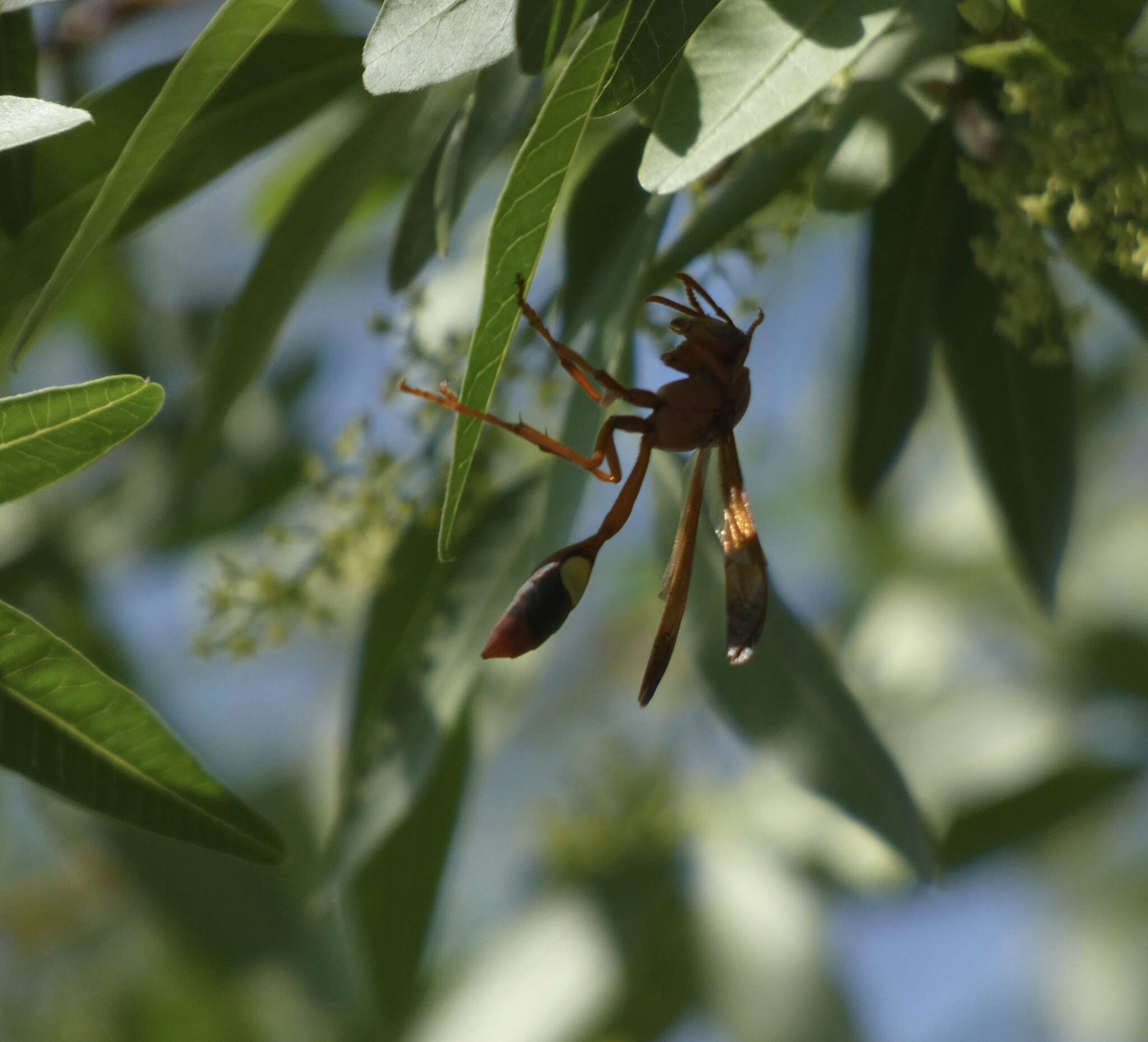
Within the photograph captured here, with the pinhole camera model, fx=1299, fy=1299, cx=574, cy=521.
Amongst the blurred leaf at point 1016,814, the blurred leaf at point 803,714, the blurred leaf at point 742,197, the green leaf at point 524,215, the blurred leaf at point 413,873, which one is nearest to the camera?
the green leaf at point 524,215

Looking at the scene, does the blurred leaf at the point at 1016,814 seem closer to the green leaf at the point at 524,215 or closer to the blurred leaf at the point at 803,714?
the blurred leaf at the point at 803,714

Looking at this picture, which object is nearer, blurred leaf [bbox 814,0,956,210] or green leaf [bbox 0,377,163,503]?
green leaf [bbox 0,377,163,503]

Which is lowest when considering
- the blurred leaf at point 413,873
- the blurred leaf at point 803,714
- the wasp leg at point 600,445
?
the blurred leaf at point 413,873

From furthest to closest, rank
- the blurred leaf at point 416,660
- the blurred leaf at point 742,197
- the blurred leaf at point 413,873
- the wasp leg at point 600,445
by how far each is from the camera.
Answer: the blurred leaf at point 413,873
the blurred leaf at point 416,660
the blurred leaf at point 742,197
the wasp leg at point 600,445

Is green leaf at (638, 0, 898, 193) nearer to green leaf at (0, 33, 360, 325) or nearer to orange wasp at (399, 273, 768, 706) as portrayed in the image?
orange wasp at (399, 273, 768, 706)

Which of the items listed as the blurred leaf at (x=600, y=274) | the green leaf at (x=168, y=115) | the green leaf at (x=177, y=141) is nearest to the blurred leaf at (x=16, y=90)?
the green leaf at (x=177, y=141)

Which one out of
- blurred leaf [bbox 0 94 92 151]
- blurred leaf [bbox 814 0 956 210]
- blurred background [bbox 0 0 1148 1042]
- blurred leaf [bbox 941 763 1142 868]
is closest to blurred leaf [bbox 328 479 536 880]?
blurred background [bbox 0 0 1148 1042]

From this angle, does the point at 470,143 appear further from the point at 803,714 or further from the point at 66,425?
the point at 803,714
